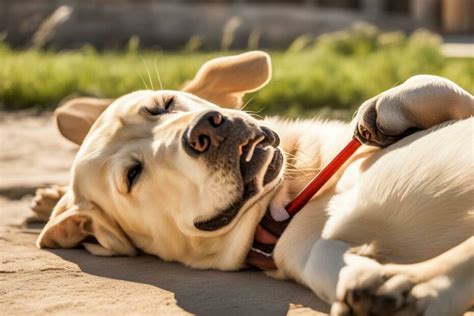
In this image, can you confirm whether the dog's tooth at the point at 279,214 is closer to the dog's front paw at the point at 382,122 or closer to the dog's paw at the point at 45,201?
the dog's front paw at the point at 382,122

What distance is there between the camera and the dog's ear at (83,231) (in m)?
3.73

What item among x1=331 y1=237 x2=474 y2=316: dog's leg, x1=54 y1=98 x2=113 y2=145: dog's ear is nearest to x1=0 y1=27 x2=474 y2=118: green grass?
x1=54 y1=98 x2=113 y2=145: dog's ear

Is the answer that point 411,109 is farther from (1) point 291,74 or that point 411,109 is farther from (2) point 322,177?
(1) point 291,74

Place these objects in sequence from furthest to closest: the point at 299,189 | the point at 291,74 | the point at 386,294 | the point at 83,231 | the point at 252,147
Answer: the point at 291,74 → the point at 83,231 → the point at 299,189 → the point at 252,147 → the point at 386,294

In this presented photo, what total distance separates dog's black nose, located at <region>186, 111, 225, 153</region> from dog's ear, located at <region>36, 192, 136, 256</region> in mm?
703

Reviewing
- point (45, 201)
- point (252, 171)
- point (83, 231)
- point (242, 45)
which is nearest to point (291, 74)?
point (45, 201)

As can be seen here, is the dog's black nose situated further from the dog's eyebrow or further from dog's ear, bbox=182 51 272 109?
dog's ear, bbox=182 51 272 109

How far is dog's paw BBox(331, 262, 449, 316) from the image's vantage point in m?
2.38

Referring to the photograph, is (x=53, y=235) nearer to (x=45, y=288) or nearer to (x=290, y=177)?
(x=45, y=288)

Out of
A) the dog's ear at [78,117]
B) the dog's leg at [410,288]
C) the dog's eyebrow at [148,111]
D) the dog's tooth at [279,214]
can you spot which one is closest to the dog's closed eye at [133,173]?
the dog's eyebrow at [148,111]

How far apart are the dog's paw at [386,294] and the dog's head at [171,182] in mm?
839

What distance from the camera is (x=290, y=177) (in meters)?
3.49

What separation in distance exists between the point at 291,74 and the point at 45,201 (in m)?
5.07

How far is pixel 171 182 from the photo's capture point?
3355 mm
